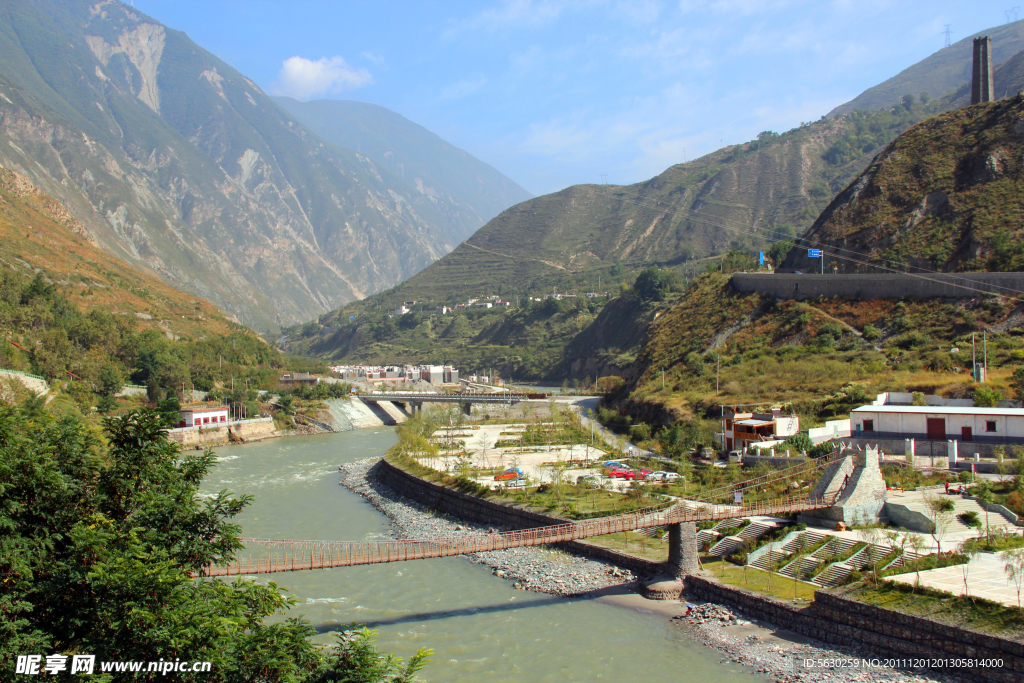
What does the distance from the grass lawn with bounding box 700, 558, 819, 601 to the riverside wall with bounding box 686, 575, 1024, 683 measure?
1.50 feet

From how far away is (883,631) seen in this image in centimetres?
1708

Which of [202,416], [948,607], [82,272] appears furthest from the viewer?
[82,272]

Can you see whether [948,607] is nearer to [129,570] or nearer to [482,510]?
[129,570]

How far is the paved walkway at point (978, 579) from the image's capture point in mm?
16625

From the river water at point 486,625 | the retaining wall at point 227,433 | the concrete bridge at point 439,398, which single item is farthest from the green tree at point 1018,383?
the retaining wall at point 227,433

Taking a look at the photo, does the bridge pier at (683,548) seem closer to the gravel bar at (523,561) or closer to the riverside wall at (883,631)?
the riverside wall at (883,631)

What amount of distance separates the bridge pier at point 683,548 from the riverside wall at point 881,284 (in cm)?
3288

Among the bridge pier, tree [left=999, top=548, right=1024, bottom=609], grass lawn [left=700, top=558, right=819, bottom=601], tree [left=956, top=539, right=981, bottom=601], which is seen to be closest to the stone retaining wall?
the bridge pier

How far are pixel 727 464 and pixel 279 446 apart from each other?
3951 cm

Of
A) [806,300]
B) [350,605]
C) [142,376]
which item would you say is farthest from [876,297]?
[142,376]

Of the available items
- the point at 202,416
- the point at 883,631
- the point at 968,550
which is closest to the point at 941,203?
the point at 968,550

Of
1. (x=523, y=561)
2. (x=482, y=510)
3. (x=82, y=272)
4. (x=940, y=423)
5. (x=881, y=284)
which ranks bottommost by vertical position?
(x=523, y=561)

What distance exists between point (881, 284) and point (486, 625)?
131 ft

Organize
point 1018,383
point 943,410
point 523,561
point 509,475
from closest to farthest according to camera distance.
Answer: point 523,561, point 943,410, point 1018,383, point 509,475
